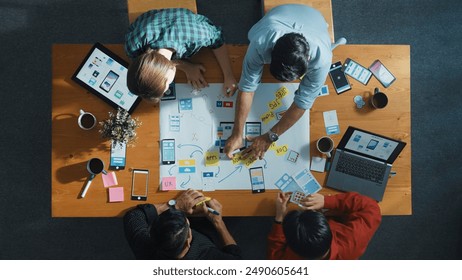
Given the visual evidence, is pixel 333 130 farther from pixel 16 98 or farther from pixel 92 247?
pixel 16 98

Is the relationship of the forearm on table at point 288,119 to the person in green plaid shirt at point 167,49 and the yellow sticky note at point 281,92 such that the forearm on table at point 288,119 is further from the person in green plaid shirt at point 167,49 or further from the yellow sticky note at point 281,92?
the person in green plaid shirt at point 167,49

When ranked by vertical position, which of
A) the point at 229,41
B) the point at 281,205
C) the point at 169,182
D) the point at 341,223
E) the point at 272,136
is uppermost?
the point at 229,41

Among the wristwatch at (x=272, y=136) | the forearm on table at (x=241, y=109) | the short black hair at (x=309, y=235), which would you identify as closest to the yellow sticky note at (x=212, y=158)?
the forearm on table at (x=241, y=109)

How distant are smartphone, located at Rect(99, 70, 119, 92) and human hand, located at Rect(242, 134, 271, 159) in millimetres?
770

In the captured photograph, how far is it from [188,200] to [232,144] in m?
0.37

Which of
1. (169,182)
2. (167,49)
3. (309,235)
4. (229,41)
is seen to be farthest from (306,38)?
(229,41)

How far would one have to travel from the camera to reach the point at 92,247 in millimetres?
2688

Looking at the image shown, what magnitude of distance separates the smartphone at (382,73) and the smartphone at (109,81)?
1.36 m

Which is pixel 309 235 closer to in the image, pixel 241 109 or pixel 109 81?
pixel 241 109

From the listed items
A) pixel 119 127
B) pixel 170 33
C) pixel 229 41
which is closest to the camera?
pixel 170 33

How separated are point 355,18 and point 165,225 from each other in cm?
205

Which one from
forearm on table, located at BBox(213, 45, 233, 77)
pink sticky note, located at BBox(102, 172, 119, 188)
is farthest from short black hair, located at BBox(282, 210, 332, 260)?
pink sticky note, located at BBox(102, 172, 119, 188)

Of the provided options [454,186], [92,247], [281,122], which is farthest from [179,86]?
[454,186]

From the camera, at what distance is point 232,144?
2004 mm
